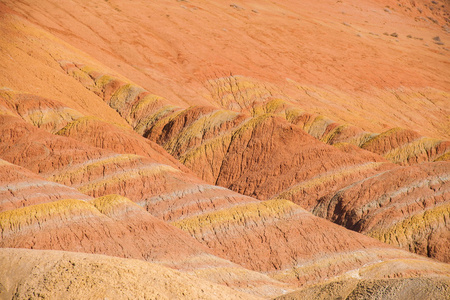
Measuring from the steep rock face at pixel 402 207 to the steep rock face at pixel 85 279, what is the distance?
68.0 feet

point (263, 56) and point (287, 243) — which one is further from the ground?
point (263, 56)

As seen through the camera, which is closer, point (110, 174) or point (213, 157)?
point (110, 174)

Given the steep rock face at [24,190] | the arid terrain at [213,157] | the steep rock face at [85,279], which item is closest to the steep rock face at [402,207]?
the arid terrain at [213,157]

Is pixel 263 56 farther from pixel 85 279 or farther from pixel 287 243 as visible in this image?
pixel 85 279

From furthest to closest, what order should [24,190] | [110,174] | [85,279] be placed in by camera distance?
[110,174]
[24,190]
[85,279]

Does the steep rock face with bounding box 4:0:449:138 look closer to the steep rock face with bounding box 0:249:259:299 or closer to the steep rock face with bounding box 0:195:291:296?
the steep rock face with bounding box 0:195:291:296

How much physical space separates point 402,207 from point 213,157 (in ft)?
59.6

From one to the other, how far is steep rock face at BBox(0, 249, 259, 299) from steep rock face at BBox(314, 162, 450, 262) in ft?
68.0

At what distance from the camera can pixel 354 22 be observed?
368 ft

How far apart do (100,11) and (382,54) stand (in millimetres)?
44406

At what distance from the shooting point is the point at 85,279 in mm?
17578

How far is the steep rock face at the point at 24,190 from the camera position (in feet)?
101

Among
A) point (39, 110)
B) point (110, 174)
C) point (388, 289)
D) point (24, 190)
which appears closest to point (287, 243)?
point (110, 174)

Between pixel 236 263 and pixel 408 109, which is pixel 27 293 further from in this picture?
pixel 408 109
